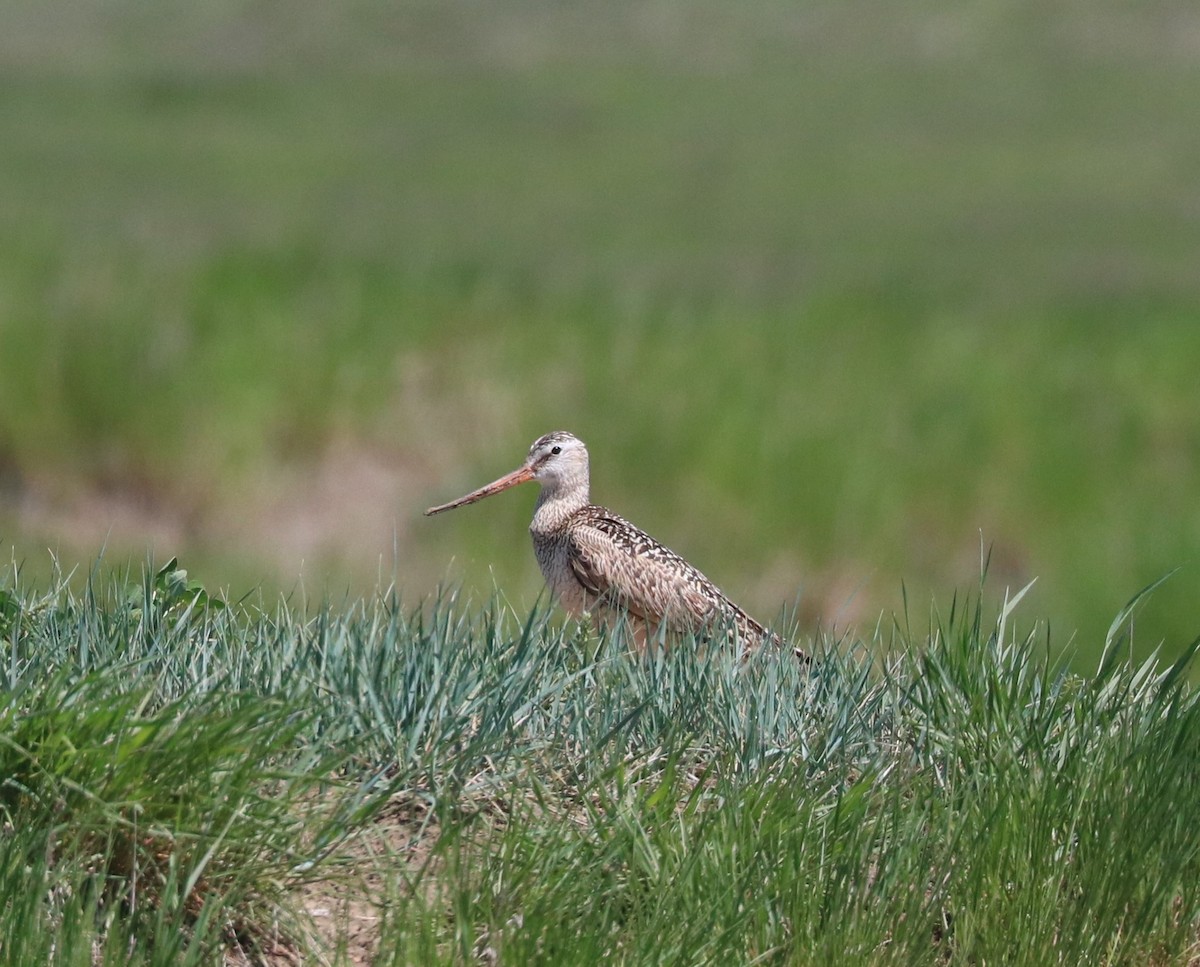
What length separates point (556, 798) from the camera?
3.60 metres

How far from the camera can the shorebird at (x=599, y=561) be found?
5.66 meters

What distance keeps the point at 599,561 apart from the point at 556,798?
2.17 m

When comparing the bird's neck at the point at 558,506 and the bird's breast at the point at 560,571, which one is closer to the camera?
the bird's breast at the point at 560,571

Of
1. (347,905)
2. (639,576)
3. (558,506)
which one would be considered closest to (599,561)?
(639,576)

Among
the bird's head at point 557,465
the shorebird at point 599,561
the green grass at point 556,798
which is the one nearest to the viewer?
the green grass at point 556,798

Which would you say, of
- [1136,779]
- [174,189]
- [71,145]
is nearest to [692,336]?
[1136,779]

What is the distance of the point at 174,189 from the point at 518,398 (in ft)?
42.0

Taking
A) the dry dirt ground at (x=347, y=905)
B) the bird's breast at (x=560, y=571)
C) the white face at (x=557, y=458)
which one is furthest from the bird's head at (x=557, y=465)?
the dry dirt ground at (x=347, y=905)

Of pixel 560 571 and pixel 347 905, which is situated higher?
pixel 560 571

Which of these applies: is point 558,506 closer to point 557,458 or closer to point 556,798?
point 557,458

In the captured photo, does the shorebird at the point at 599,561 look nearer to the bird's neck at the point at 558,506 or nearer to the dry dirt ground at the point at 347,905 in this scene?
the bird's neck at the point at 558,506

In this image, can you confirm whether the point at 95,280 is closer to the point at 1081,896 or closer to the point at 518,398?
the point at 518,398

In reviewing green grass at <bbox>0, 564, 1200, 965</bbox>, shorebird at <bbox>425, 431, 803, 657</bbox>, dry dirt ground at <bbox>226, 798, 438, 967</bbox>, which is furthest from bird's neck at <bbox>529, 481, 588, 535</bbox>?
dry dirt ground at <bbox>226, 798, 438, 967</bbox>

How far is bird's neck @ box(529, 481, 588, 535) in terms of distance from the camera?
606 centimetres
